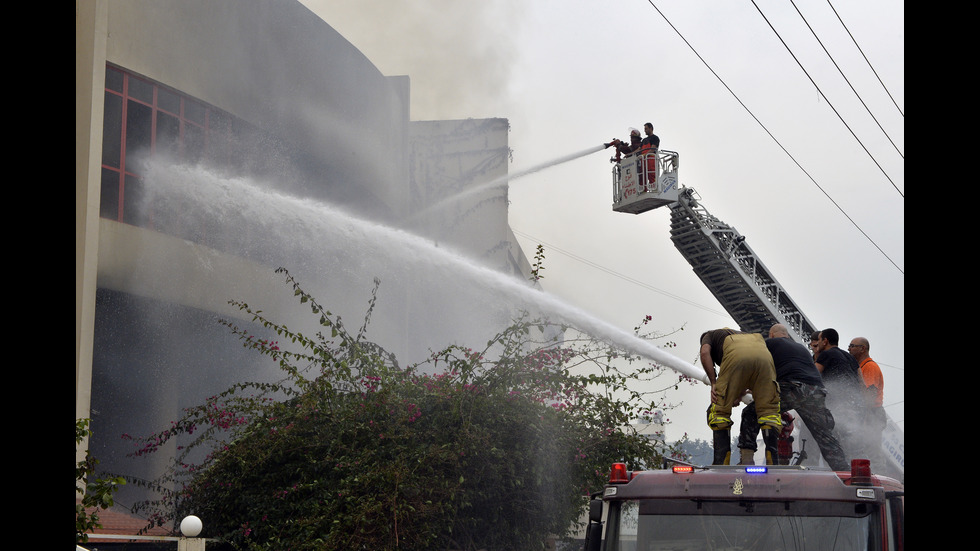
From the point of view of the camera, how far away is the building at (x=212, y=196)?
15.1m

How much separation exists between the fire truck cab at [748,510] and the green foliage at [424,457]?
3.11 metres

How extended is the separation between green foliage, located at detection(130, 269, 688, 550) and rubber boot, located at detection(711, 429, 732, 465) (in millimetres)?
2439

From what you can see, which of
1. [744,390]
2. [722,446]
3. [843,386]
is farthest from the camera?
[843,386]

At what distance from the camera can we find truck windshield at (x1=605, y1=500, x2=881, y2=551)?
15.0 feet

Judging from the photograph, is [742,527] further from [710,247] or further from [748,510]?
[710,247]

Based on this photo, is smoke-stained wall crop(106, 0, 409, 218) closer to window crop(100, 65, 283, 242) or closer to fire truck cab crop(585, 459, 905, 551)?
window crop(100, 65, 283, 242)

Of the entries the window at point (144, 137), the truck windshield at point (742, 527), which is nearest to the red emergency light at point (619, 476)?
the truck windshield at point (742, 527)

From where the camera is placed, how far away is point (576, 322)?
42.1 feet

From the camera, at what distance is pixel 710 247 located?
15.6 meters

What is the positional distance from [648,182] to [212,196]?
326 inches

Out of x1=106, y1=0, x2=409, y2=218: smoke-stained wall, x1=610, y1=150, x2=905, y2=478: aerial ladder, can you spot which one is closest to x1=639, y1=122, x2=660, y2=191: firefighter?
x1=610, y1=150, x2=905, y2=478: aerial ladder

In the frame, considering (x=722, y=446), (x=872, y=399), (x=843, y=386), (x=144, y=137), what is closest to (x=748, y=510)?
(x=722, y=446)
